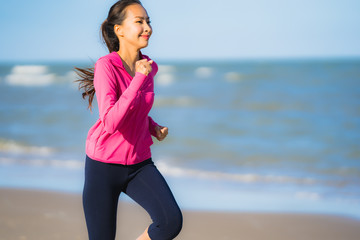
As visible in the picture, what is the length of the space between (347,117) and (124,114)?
9.99 m

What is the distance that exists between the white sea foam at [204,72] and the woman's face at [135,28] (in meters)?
18.6

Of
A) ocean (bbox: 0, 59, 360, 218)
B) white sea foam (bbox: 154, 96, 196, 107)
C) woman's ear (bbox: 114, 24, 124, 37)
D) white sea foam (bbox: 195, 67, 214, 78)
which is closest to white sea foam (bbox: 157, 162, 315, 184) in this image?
ocean (bbox: 0, 59, 360, 218)

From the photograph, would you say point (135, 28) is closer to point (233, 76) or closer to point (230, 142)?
point (230, 142)

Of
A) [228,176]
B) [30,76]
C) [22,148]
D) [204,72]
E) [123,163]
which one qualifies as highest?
[204,72]

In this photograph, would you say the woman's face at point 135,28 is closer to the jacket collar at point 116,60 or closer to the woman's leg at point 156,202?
the jacket collar at point 116,60

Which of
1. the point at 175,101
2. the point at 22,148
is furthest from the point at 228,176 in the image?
the point at 175,101

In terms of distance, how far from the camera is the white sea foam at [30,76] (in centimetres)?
2031

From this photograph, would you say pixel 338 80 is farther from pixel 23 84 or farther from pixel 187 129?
pixel 23 84

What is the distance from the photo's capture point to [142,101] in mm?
2678

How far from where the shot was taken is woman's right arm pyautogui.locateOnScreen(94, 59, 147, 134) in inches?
96.4

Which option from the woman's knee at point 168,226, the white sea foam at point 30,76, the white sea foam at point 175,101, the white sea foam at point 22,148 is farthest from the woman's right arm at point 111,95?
the white sea foam at point 30,76

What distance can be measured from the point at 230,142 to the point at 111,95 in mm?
6481

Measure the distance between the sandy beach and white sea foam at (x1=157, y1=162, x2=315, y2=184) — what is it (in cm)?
134

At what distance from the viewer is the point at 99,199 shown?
2.67 meters
